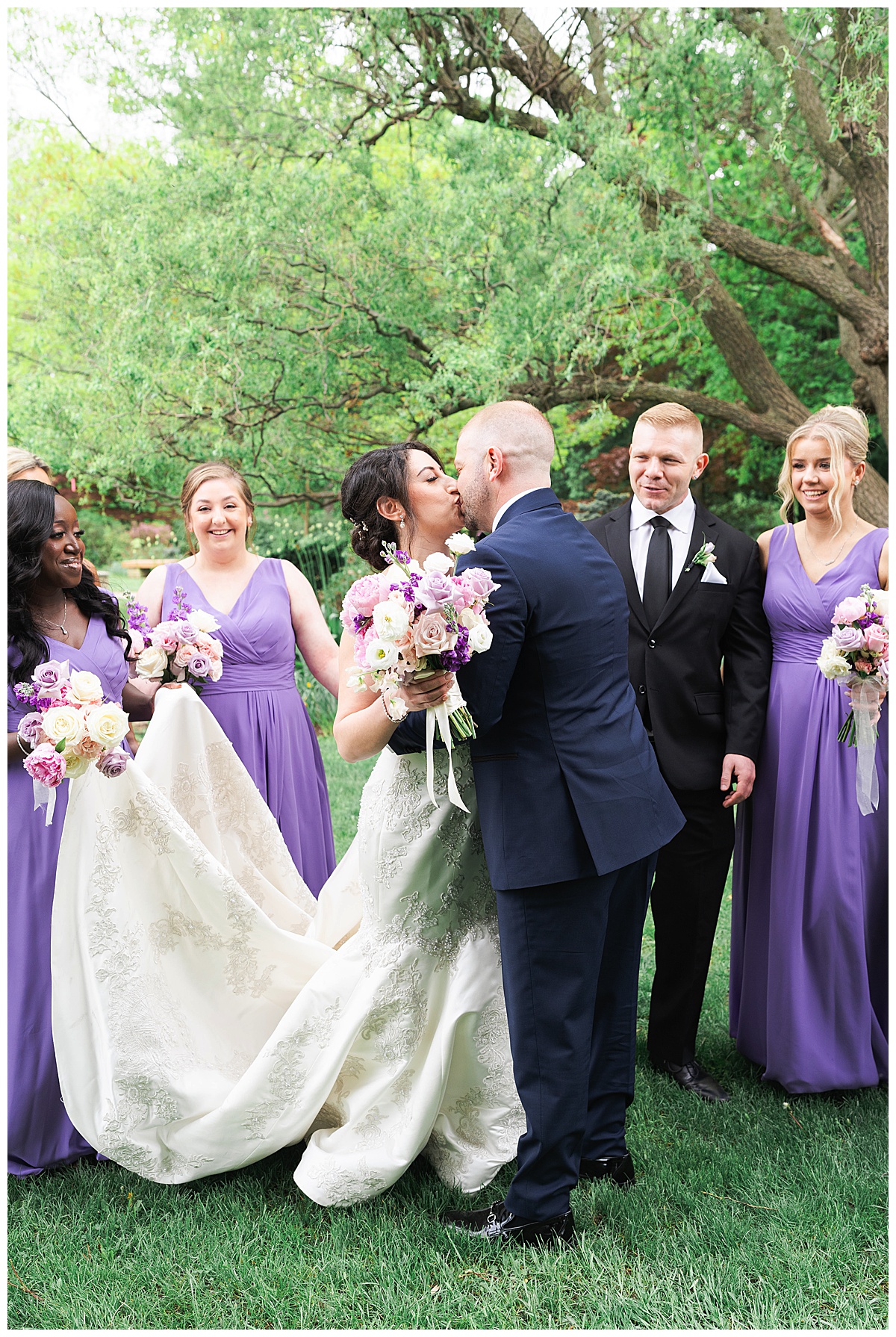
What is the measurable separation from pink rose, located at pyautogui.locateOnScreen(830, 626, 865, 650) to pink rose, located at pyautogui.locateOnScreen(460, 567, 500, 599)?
1754mm

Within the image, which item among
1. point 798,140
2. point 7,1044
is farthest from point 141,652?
point 798,140

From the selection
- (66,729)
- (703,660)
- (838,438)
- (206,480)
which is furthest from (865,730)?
(206,480)

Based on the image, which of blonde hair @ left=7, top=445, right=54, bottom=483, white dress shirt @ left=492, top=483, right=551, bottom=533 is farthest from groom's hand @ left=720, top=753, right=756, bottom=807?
blonde hair @ left=7, top=445, right=54, bottom=483

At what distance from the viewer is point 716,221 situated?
1014cm

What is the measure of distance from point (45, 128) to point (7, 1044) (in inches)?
572

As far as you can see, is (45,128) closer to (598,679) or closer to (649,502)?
(649,502)

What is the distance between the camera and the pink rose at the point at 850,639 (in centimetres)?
373

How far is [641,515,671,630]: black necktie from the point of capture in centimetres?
413

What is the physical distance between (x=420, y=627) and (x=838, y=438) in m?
2.36

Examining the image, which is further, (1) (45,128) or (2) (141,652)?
(1) (45,128)

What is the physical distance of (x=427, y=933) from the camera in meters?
3.34

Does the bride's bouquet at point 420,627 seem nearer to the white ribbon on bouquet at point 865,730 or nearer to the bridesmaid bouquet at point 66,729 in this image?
the bridesmaid bouquet at point 66,729

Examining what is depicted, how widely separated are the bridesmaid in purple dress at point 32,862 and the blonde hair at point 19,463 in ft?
0.65

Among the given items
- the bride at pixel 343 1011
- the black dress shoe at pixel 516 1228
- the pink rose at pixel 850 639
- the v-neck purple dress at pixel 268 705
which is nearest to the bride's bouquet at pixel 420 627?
the bride at pixel 343 1011
